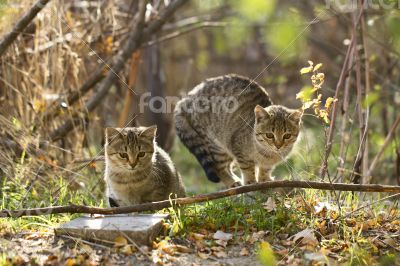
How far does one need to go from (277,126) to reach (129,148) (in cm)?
146

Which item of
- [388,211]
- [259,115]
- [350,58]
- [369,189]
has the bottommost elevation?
[388,211]

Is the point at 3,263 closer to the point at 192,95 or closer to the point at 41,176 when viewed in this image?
the point at 41,176

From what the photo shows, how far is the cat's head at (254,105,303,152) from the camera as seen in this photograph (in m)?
5.13

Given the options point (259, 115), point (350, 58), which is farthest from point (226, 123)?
point (350, 58)

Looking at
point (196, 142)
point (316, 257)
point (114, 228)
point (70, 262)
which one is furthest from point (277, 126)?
point (70, 262)

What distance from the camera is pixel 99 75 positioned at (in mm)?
6289

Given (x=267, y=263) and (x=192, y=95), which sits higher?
(x=192, y=95)

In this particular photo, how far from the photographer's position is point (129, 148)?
14.5 ft

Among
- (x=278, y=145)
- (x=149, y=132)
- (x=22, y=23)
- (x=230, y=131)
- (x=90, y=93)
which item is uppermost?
(x=22, y=23)

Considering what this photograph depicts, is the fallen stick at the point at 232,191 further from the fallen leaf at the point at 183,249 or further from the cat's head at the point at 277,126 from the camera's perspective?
the cat's head at the point at 277,126

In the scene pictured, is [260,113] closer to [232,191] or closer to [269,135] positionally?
[269,135]

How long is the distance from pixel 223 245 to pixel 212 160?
2.26 m

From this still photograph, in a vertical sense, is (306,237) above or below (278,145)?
below

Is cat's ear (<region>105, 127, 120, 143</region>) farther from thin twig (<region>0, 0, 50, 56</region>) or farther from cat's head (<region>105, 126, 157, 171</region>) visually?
thin twig (<region>0, 0, 50, 56</region>)
